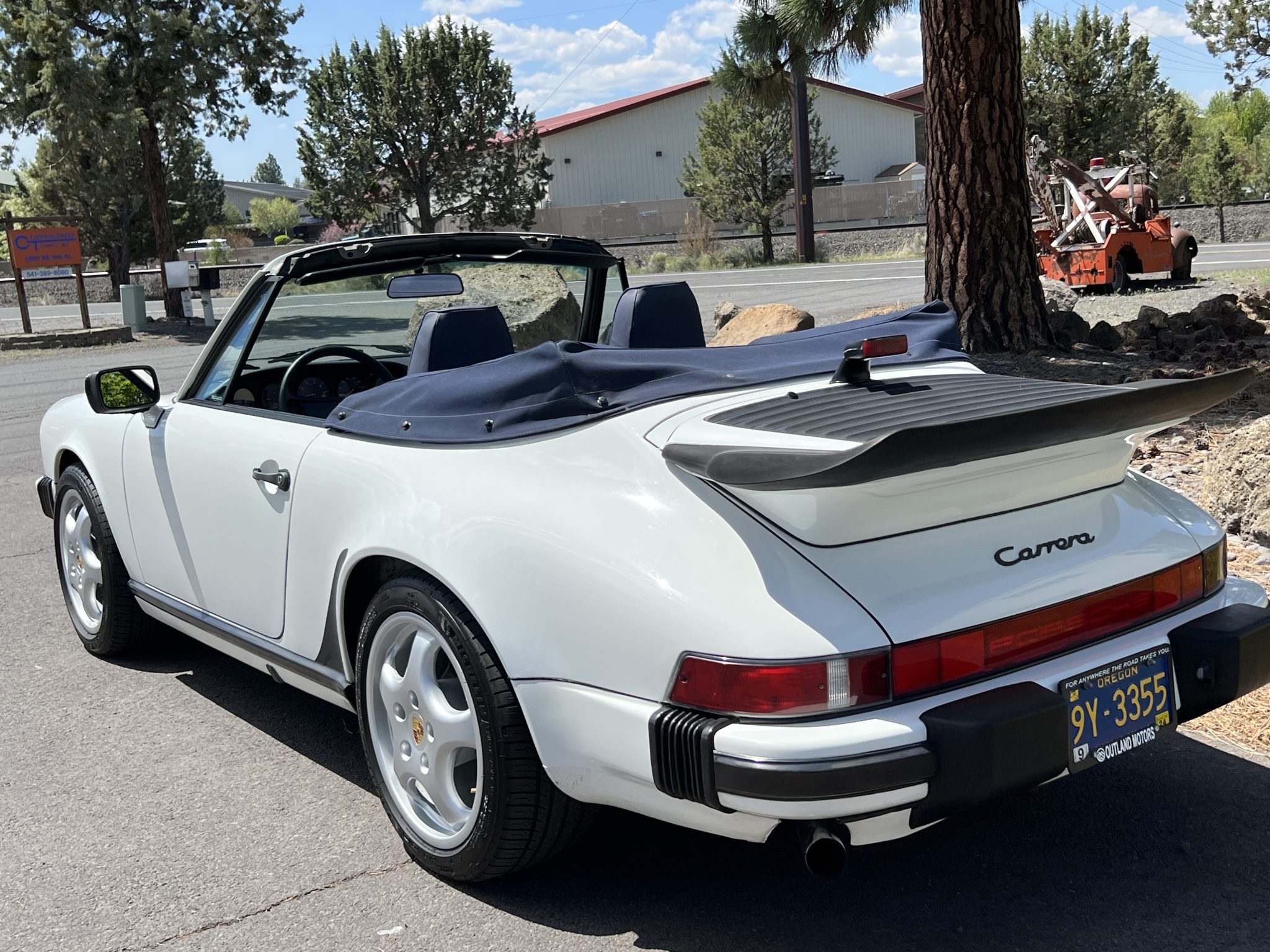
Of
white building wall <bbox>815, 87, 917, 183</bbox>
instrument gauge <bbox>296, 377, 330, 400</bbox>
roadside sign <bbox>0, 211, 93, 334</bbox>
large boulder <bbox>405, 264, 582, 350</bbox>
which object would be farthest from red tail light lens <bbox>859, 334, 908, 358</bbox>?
white building wall <bbox>815, 87, 917, 183</bbox>

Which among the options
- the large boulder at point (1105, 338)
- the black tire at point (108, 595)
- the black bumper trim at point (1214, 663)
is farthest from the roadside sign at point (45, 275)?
the black bumper trim at point (1214, 663)

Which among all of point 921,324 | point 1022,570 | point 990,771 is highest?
point 921,324

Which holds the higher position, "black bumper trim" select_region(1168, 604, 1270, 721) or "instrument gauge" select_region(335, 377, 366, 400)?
"instrument gauge" select_region(335, 377, 366, 400)

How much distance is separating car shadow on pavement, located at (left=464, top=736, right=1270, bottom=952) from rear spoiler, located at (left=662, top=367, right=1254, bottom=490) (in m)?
1.04

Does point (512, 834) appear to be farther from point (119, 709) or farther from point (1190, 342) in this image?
point (1190, 342)

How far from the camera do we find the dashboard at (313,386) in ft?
13.7

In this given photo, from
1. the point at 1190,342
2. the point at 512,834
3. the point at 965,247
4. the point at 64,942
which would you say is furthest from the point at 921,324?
the point at 1190,342

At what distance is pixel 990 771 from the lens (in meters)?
2.31

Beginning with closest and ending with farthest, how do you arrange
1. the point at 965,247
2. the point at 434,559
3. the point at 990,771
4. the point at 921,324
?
the point at 990,771, the point at 434,559, the point at 921,324, the point at 965,247

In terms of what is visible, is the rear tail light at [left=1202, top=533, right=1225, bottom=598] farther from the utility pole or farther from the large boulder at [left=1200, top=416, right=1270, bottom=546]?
the utility pole

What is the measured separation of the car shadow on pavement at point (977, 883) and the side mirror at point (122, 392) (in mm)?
2191

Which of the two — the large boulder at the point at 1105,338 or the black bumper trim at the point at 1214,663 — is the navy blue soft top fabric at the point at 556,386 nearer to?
the black bumper trim at the point at 1214,663

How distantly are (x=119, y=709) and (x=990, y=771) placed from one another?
3.14m

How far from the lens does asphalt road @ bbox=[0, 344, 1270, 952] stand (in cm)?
269
